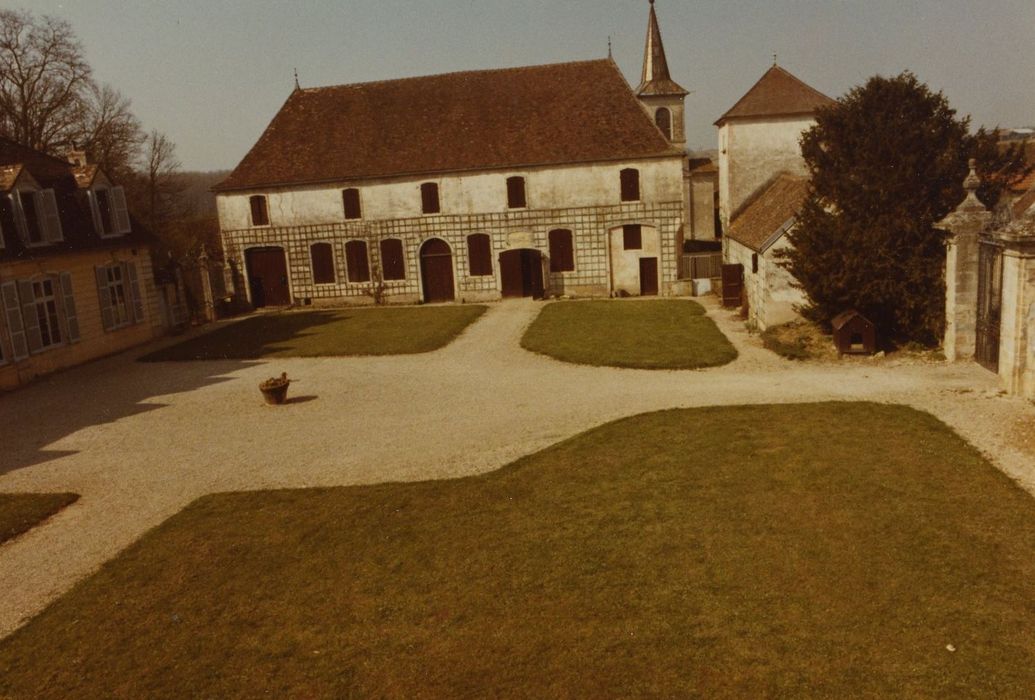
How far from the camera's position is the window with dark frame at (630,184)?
31.8 metres

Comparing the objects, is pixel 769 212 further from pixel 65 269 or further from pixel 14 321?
pixel 14 321

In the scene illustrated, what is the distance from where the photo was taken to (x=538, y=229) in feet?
108

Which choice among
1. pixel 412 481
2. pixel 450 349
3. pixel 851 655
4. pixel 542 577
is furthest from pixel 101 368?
pixel 851 655

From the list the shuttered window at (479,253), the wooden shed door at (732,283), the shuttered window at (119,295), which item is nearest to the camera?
the shuttered window at (119,295)

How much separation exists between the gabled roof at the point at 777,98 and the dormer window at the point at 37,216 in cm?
2385

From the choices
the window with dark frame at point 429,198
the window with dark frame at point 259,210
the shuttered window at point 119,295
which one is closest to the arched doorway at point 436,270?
the window with dark frame at point 429,198

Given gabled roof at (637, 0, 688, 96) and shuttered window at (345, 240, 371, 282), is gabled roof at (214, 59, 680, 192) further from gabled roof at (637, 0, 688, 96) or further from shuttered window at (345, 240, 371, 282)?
gabled roof at (637, 0, 688, 96)

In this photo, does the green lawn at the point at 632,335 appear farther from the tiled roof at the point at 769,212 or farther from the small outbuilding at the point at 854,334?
the tiled roof at the point at 769,212

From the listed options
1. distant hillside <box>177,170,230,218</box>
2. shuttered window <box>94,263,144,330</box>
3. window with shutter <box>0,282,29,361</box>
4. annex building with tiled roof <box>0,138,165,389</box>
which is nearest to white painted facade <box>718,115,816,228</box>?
annex building with tiled roof <box>0,138,165,389</box>

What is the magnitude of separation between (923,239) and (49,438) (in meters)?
19.9

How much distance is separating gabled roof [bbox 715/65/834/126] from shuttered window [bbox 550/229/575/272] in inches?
313

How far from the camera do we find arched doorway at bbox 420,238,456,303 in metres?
33.9

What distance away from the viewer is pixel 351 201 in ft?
111

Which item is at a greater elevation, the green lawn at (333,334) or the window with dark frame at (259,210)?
the window with dark frame at (259,210)
